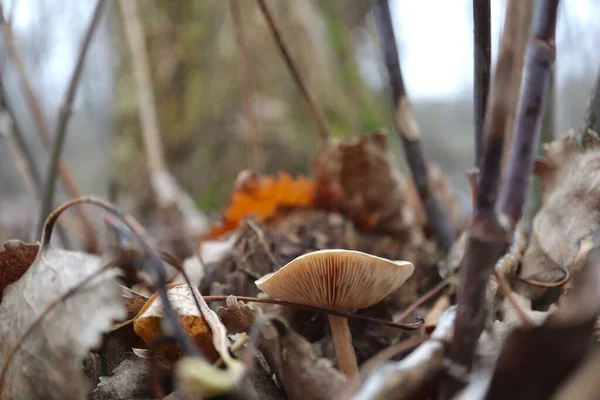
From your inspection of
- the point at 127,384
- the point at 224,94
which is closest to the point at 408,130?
the point at 127,384

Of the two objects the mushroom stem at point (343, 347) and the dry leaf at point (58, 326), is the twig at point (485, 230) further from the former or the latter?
the dry leaf at point (58, 326)

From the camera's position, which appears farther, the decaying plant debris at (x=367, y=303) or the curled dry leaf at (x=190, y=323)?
the curled dry leaf at (x=190, y=323)

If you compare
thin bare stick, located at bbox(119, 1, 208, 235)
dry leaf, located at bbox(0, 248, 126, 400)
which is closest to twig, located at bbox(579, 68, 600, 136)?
dry leaf, located at bbox(0, 248, 126, 400)

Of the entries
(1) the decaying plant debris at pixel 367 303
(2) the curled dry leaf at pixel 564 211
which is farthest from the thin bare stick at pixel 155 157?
(2) the curled dry leaf at pixel 564 211

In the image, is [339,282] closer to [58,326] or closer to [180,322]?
[180,322]

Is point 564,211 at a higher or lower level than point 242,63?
lower
